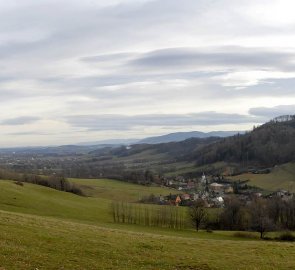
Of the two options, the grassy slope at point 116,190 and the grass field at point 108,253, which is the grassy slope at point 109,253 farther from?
the grassy slope at point 116,190

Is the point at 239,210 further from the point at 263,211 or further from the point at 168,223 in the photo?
the point at 168,223

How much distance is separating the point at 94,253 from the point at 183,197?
466 ft

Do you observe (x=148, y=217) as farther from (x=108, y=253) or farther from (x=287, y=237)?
(x=108, y=253)

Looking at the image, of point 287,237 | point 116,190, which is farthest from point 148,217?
point 116,190

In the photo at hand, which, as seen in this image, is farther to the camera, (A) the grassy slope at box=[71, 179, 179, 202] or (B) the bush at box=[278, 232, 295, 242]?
(A) the grassy slope at box=[71, 179, 179, 202]

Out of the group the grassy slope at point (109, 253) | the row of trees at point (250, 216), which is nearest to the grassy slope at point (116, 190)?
the row of trees at point (250, 216)

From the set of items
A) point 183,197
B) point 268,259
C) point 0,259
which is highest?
point 0,259

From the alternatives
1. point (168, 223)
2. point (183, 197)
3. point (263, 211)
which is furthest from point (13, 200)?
point (183, 197)

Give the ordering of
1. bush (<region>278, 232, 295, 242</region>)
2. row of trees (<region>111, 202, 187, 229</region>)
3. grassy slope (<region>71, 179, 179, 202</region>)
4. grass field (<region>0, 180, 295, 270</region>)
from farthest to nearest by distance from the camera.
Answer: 1. grassy slope (<region>71, 179, 179, 202</region>)
2. row of trees (<region>111, 202, 187, 229</region>)
3. bush (<region>278, 232, 295, 242</region>)
4. grass field (<region>0, 180, 295, 270</region>)

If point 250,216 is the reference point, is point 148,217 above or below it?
above

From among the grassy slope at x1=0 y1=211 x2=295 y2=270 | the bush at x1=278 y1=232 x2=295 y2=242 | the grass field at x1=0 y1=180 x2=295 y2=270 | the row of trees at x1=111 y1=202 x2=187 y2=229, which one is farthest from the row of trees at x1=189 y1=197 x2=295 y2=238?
the grass field at x1=0 y1=180 x2=295 y2=270

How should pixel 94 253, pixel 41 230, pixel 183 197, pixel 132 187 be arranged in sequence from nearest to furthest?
pixel 94 253, pixel 41 230, pixel 183 197, pixel 132 187

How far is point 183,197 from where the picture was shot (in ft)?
548

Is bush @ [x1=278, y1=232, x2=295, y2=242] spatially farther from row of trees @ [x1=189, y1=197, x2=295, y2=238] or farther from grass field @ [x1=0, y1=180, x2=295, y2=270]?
grass field @ [x1=0, y1=180, x2=295, y2=270]
